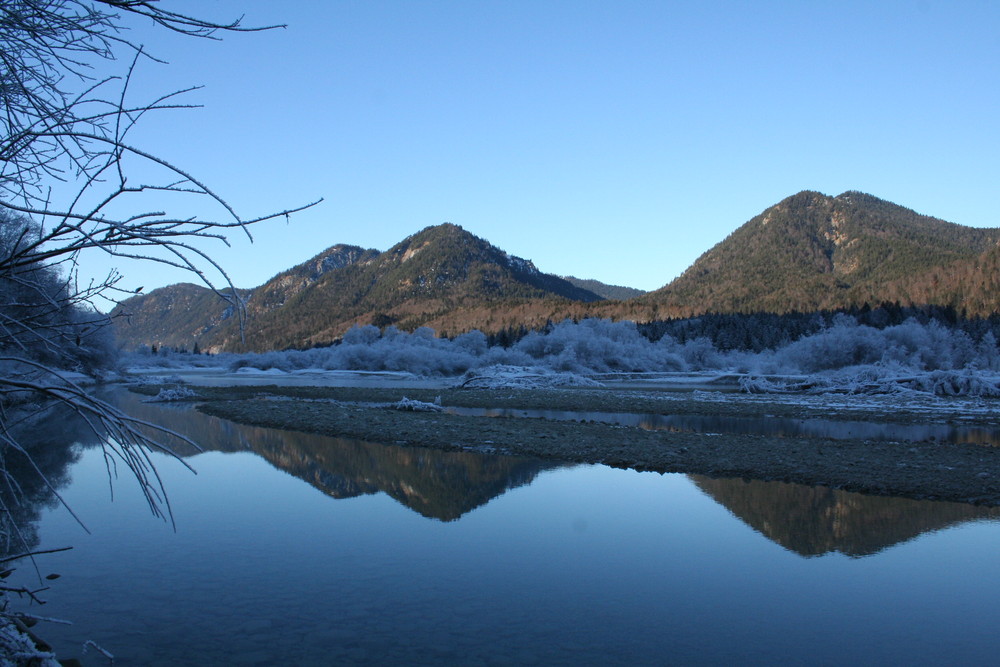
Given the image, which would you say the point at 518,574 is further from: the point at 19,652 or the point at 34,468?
the point at 34,468

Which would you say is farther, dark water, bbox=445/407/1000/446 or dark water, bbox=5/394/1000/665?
dark water, bbox=445/407/1000/446

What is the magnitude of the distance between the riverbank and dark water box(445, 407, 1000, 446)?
79cm

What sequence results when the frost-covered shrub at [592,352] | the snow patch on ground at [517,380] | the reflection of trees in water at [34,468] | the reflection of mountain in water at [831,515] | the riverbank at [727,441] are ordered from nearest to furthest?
the reflection of trees in water at [34,468]
the reflection of mountain in water at [831,515]
the riverbank at [727,441]
the snow patch on ground at [517,380]
the frost-covered shrub at [592,352]

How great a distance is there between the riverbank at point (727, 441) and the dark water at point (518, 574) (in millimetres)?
1276

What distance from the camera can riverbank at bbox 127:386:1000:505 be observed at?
11.8m

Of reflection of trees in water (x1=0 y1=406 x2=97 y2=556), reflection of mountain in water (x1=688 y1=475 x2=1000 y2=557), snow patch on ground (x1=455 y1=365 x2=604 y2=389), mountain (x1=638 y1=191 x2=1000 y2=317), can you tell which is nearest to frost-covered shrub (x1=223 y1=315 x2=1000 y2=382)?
snow patch on ground (x1=455 y1=365 x2=604 y2=389)

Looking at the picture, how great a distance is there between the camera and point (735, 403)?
28.2 metres

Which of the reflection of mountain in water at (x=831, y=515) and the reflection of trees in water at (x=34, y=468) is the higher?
the reflection of trees in water at (x=34, y=468)

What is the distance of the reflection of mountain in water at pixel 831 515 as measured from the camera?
8336 millimetres

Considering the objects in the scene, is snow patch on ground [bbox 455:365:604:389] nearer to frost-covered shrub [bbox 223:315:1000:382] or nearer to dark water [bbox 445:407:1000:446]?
frost-covered shrub [bbox 223:315:1000:382]

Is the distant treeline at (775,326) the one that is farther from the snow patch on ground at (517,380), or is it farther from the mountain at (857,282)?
the snow patch on ground at (517,380)

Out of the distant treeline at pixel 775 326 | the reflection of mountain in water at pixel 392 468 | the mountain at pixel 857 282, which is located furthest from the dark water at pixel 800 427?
the mountain at pixel 857 282

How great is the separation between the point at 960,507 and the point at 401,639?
903 cm

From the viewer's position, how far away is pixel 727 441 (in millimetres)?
15891
